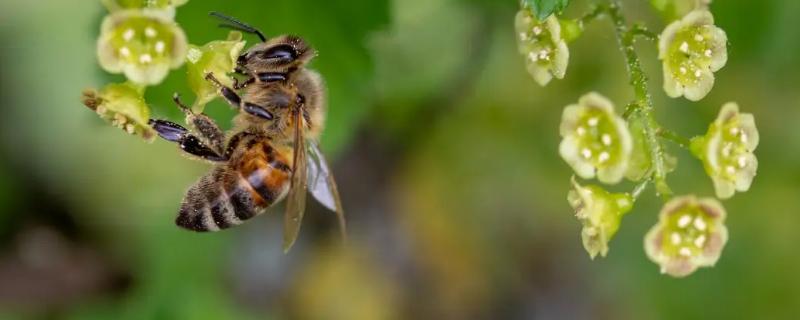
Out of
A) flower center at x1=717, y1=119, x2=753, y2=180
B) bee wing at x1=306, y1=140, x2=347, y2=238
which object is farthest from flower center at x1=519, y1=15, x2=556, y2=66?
bee wing at x1=306, y1=140, x2=347, y2=238

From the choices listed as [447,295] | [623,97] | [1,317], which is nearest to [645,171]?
[623,97]

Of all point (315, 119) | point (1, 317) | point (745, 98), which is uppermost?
point (745, 98)

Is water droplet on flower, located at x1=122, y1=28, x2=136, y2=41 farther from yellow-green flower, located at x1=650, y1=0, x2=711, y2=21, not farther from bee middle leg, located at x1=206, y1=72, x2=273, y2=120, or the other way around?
yellow-green flower, located at x1=650, y1=0, x2=711, y2=21

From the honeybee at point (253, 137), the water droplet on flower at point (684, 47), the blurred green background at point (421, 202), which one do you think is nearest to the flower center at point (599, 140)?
the water droplet on flower at point (684, 47)

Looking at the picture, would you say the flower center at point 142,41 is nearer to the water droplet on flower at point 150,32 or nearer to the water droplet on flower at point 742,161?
the water droplet on flower at point 150,32

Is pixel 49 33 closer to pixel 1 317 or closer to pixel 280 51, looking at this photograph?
pixel 1 317
